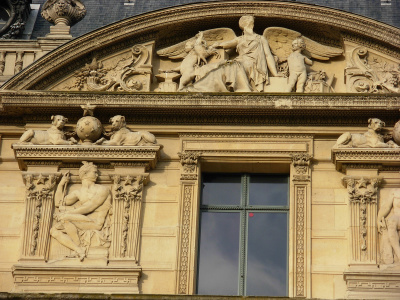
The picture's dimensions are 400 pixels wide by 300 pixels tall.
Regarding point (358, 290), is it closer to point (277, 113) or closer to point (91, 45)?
point (277, 113)

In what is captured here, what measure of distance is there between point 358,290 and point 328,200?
1609mm

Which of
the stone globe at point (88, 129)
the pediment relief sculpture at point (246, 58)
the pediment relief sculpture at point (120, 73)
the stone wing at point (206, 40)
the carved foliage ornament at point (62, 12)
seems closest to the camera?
the stone globe at point (88, 129)

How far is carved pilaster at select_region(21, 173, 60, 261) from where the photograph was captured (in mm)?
19047

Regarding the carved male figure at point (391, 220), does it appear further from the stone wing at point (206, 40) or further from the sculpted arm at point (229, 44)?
the stone wing at point (206, 40)

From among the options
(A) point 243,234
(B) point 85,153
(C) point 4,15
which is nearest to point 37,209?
(B) point 85,153

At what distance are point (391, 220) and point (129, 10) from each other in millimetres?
6931

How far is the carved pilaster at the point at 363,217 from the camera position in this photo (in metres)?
18.8

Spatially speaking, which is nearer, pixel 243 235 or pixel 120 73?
pixel 243 235

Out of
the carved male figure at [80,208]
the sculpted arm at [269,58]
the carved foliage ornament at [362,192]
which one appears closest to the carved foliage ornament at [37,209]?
the carved male figure at [80,208]

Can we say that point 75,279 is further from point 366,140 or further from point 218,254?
point 366,140

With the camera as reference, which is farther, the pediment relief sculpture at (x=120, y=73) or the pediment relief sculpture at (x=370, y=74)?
the pediment relief sculpture at (x=120, y=73)

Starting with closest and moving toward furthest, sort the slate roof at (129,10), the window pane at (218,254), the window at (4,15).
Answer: the window pane at (218,254) < the slate roof at (129,10) < the window at (4,15)

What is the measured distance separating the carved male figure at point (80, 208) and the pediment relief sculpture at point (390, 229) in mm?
4065

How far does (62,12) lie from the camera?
21.3 meters
